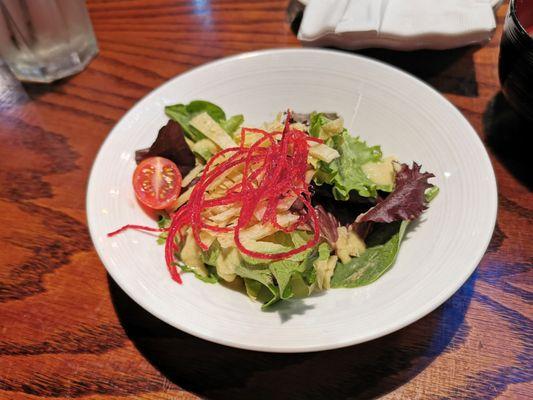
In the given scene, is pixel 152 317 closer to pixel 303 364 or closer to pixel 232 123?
pixel 303 364

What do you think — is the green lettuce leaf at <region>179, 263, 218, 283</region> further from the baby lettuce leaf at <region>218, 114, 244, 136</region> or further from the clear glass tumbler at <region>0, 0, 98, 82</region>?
the clear glass tumbler at <region>0, 0, 98, 82</region>

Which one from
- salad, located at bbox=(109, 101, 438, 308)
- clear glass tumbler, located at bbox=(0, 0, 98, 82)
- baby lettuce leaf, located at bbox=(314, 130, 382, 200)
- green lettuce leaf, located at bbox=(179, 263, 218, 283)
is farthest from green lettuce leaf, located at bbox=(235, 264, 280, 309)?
clear glass tumbler, located at bbox=(0, 0, 98, 82)

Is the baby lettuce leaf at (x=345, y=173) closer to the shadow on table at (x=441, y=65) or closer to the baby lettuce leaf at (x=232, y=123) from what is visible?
the baby lettuce leaf at (x=232, y=123)

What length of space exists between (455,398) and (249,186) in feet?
2.69

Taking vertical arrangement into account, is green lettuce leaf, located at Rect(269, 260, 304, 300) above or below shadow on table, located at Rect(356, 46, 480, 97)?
above

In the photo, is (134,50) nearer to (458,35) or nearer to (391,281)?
(458,35)

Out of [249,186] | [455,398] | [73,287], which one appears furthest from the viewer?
[73,287]

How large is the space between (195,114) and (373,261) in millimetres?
824

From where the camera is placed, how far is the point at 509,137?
2.02 meters

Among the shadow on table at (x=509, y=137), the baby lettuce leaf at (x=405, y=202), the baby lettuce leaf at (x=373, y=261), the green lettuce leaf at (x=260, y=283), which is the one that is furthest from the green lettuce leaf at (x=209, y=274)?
the shadow on table at (x=509, y=137)

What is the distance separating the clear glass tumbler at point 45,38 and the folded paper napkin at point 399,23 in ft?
3.43

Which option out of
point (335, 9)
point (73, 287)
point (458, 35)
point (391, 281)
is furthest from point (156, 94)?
point (458, 35)

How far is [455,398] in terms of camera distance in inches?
54.2

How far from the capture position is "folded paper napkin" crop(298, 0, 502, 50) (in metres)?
2.11
